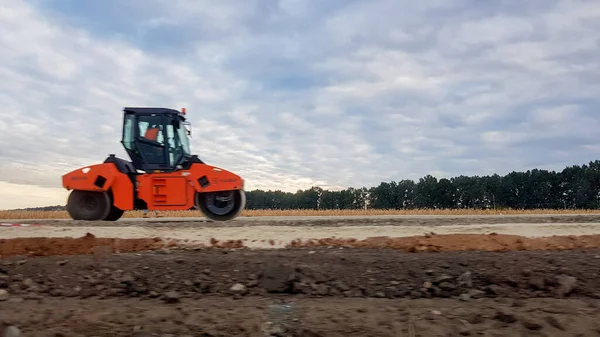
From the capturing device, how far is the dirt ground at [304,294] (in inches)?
205

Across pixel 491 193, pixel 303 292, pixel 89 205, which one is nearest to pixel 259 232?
pixel 303 292

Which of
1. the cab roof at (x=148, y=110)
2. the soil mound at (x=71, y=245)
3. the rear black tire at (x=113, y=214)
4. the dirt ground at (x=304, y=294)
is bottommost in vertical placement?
the dirt ground at (x=304, y=294)

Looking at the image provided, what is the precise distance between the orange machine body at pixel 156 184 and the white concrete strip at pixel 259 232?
2.07 meters

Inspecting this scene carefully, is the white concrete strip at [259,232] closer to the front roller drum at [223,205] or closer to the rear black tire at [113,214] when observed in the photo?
the front roller drum at [223,205]

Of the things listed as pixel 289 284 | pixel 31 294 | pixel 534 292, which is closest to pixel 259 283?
pixel 289 284

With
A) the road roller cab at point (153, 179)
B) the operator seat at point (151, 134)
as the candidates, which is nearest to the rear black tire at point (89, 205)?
the road roller cab at point (153, 179)

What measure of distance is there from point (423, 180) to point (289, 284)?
257ft

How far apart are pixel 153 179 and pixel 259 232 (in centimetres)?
441

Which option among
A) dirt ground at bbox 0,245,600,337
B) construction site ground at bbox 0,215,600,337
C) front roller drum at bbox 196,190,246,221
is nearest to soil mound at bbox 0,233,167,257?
construction site ground at bbox 0,215,600,337

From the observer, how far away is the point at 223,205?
14.1 m

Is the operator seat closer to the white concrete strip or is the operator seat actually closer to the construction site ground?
the white concrete strip

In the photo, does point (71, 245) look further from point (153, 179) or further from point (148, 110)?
point (148, 110)

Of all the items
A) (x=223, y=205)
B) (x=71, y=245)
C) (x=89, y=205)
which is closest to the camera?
(x=71, y=245)

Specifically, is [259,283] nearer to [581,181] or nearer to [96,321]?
[96,321]
